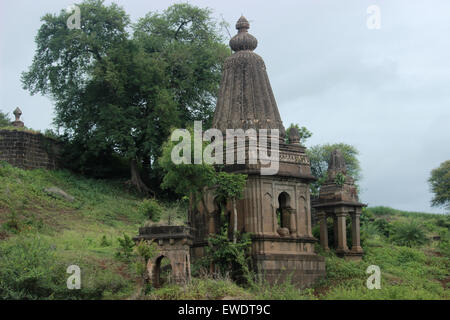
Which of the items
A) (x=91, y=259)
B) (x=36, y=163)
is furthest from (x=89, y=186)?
(x=91, y=259)

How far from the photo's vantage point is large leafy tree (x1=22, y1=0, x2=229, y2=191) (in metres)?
Answer: 38.1

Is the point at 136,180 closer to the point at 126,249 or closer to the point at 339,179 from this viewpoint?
the point at 339,179

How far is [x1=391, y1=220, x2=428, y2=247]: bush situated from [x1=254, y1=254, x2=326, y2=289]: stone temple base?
33.2 ft

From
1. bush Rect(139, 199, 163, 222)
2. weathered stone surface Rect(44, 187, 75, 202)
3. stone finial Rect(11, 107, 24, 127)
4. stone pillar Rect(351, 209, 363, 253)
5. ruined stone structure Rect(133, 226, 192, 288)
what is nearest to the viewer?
ruined stone structure Rect(133, 226, 192, 288)

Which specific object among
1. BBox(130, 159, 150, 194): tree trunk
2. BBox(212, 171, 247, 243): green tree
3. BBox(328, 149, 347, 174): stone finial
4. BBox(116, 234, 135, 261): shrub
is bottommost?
BBox(116, 234, 135, 261): shrub

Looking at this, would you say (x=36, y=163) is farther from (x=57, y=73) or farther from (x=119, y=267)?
(x=119, y=267)

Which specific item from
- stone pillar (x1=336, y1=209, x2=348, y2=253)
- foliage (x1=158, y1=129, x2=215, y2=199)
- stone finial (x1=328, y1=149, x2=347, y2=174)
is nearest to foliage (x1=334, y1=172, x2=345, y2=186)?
stone finial (x1=328, y1=149, x2=347, y2=174)

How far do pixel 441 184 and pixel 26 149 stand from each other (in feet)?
115

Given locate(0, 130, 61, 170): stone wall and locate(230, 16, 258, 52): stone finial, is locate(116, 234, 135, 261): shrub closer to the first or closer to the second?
locate(230, 16, 258, 52): stone finial

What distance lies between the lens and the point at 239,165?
891 inches

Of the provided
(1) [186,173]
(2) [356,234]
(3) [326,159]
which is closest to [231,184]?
(1) [186,173]

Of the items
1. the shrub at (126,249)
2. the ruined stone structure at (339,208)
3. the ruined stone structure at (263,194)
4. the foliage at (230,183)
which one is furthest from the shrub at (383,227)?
the shrub at (126,249)

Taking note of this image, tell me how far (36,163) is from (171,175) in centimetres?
1827

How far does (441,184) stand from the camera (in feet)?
183
